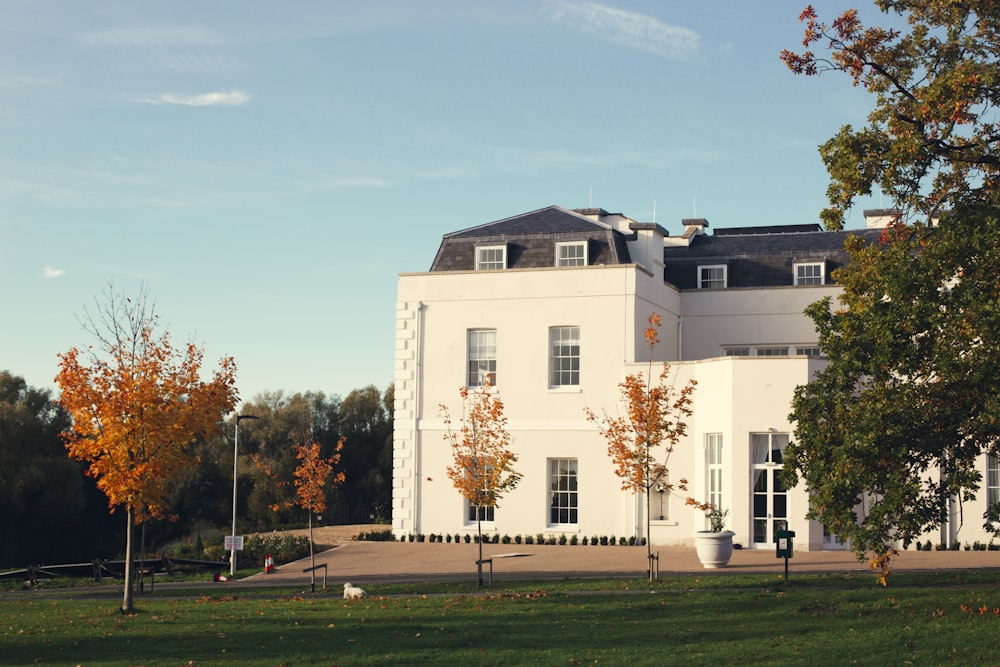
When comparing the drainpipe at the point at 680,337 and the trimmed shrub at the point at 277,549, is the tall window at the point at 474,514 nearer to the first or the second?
the trimmed shrub at the point at 277,549

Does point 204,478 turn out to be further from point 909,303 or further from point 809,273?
point 909,303

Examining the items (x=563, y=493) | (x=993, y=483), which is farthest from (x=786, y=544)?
(x=563, y=493)

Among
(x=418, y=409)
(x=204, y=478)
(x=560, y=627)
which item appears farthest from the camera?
(x=204, y=478)

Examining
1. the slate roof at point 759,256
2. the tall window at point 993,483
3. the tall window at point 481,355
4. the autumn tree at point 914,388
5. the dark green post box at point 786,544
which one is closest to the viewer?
the autumn tree at point 914,388

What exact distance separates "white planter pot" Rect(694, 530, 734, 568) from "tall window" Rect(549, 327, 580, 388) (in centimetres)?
1072

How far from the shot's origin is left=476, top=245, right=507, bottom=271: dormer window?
39969mm

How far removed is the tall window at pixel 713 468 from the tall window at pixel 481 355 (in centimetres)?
810

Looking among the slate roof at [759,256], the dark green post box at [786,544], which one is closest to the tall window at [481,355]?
the slate roof at [759,256]

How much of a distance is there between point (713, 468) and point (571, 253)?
935 centimetres

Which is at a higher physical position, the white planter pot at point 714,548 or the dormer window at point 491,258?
the dormer window at point 491,258

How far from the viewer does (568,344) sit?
38438mm

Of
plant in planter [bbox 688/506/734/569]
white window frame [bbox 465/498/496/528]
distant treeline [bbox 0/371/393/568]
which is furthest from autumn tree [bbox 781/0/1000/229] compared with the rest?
distant treeline [bbox 0/371/393/568]

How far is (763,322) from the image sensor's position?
136ft

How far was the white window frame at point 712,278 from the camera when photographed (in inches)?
1674
